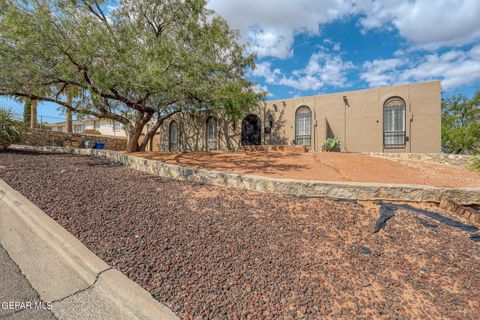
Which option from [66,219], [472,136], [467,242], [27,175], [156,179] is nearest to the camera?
[467,242]

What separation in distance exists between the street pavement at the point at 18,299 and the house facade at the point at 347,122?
12.5 m

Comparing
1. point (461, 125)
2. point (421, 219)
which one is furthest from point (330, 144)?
point (461, 125)

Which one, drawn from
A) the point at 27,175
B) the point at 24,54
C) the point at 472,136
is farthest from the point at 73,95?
the point at 472,136

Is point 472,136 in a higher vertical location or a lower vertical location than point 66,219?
higher

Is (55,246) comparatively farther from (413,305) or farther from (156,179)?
(413,305)

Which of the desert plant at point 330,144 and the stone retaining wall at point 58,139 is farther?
the stone retaining wall at point 58,139

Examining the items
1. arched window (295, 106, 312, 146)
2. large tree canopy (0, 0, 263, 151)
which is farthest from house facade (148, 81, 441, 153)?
large tree canopy (0, 0, 263, 151)

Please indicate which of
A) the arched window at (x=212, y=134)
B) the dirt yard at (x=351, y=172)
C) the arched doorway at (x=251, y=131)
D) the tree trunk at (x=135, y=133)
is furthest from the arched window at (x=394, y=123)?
the tree trunk at (x=135, y=133)

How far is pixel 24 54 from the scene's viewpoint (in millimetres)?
7270

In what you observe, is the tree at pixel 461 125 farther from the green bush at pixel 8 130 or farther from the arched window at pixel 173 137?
the green bush at pixel 8 130

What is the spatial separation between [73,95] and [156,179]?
777cm

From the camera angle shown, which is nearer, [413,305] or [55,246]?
[413,305]

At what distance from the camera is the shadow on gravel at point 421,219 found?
3.31 m

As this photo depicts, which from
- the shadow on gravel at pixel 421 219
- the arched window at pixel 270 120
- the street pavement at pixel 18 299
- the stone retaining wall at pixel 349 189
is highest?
the arched window at pixel 270 120
